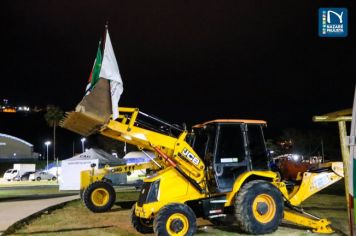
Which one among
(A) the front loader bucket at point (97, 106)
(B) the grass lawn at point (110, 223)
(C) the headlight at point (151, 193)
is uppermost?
(A) the front loader bucket at point (97, 106)

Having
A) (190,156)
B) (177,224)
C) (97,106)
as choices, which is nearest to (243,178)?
(190,156)

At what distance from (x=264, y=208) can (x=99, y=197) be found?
727cm

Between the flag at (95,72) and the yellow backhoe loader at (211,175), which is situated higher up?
the flag at (95,72)

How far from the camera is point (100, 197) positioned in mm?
15125

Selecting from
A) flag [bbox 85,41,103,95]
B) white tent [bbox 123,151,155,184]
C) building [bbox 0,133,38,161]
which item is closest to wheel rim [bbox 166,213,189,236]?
flag [bbox 85,41,103,95]

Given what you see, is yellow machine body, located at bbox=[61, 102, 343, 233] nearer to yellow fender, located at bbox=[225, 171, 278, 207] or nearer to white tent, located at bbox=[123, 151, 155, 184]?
yellow fender, located at bbox=[225, 171, 278, 207]

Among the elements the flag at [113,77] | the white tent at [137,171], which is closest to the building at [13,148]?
the white tent at [137,171]

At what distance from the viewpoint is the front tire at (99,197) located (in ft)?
48.3

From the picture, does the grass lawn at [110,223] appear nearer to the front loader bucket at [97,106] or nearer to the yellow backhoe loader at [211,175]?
the yellow backhoe loader at [211,175]

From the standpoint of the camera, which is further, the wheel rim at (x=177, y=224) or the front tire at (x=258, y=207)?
the front tire at (x=258, y=207)

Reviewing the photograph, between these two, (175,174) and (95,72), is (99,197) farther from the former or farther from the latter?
(95,72)

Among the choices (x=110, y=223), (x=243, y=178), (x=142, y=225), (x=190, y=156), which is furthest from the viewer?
(x=110, y=223)

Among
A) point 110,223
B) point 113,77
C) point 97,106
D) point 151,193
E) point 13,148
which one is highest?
point 13,148

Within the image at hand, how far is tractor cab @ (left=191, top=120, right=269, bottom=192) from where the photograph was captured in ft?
31.6
